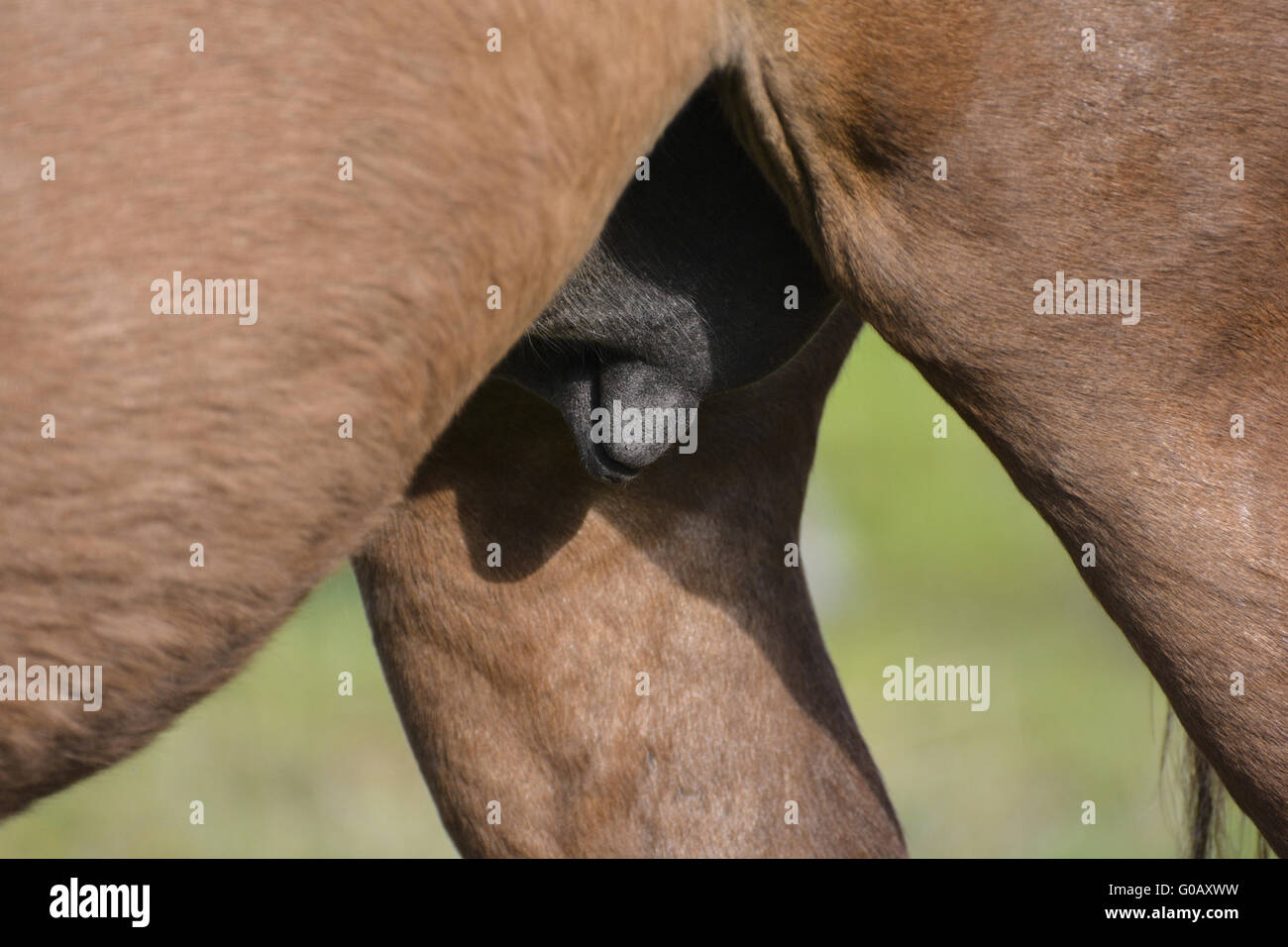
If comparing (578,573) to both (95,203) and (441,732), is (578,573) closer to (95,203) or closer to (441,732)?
(441,732)

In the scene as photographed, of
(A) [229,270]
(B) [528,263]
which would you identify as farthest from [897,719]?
(A) [229,270]

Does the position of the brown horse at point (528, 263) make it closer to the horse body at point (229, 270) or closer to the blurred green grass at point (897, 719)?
the horse body at point (229, 270)

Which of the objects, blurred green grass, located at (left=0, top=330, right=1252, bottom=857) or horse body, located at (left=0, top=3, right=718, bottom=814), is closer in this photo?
horse body, located at (left=0, top=3, right=718, bottom=814)

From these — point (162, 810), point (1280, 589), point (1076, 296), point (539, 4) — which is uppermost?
point (539, 4)

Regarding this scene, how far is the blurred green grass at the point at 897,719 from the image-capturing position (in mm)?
2514

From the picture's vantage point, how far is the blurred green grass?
2.51 metres

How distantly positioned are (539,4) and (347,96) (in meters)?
0.10

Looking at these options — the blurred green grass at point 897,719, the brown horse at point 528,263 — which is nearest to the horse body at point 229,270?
the brown horse at point 528,263

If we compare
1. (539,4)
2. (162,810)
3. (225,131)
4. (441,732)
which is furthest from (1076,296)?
(162,810)

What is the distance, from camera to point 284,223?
2.27 ft

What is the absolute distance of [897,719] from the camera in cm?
291

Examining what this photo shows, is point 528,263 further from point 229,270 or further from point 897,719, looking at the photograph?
point 897,719

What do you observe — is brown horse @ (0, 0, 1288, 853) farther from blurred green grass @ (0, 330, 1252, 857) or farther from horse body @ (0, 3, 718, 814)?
blurred green grass @ (0, 330, 1252, 857)

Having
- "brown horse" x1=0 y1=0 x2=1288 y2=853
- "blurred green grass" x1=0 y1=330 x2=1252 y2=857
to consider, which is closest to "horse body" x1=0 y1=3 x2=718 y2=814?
"brown horse" x1=0 y1=0 x2=1288 y2=853
